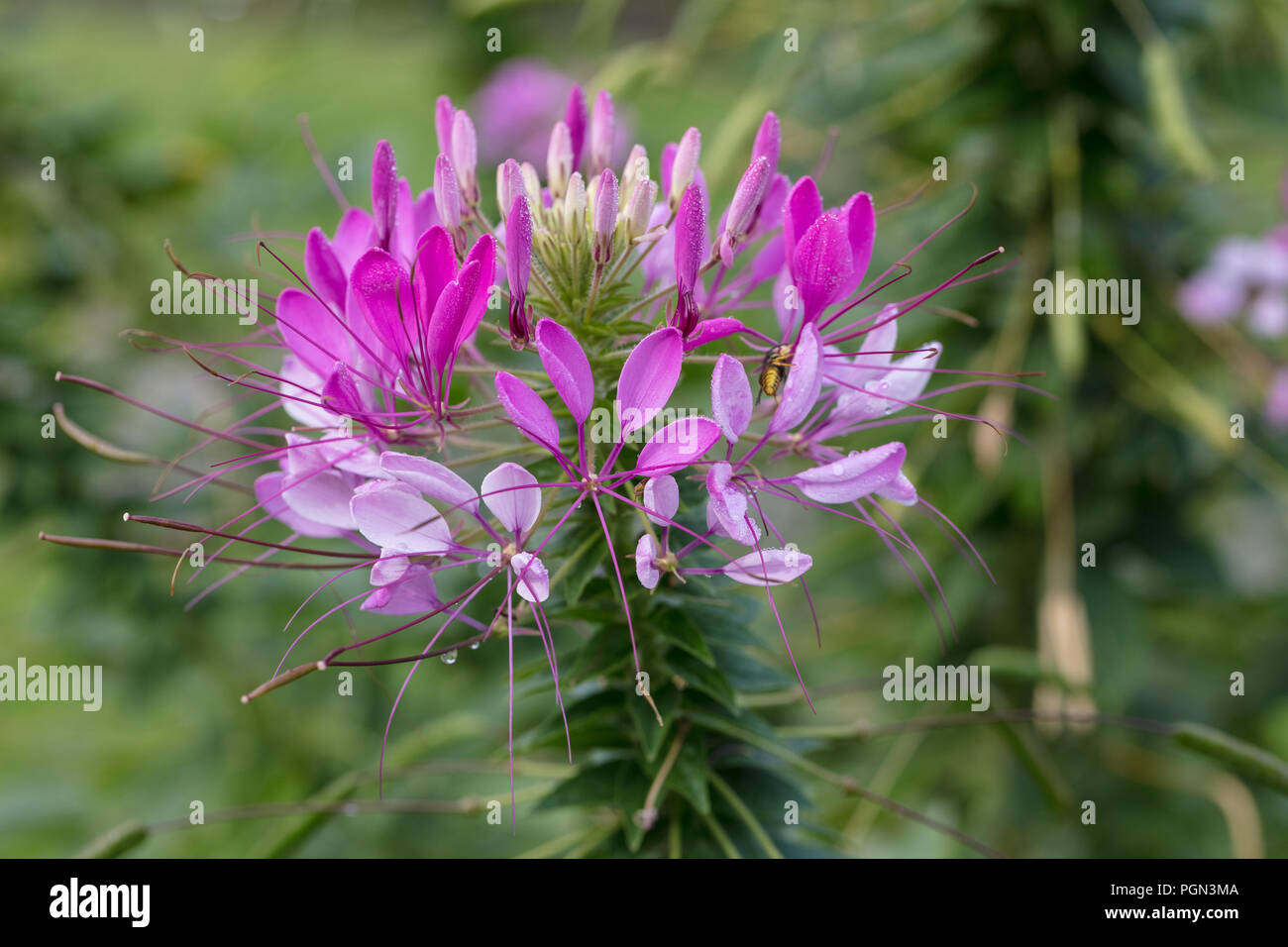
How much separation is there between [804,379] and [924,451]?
1076 millimetres

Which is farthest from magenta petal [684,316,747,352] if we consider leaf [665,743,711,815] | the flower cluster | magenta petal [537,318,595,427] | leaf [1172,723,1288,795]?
leaf [1172,723,1288,795]

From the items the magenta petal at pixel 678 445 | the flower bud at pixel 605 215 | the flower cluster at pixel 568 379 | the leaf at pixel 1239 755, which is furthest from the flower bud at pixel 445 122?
the leaf at pixel 1239 755

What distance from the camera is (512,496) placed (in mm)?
842

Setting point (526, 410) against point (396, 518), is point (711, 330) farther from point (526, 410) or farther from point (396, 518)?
point (396, 518)

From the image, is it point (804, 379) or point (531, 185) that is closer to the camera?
point (804, 379)

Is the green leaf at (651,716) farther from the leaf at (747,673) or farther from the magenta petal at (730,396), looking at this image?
the magenta petal at (730,396)

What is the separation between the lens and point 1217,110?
6.69ft

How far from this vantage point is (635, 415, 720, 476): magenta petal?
0.79 metres

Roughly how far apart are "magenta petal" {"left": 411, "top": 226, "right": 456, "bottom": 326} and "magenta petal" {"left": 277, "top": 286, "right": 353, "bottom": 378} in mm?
118

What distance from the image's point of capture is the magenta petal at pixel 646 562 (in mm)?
816

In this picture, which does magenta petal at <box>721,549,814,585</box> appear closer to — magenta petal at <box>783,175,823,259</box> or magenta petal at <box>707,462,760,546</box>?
magenta petal at <box>707,462,760,546</box>

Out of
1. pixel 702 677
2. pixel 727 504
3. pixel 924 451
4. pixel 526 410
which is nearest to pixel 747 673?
pixel 702 677

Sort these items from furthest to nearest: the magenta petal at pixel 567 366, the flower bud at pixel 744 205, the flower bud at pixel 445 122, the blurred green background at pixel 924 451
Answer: the blurred green background at pixel 924 451 → the flower bud at pixel 445 122 → the flower bud at pixel 744 205 → the magenta petal at pixel 567 366
